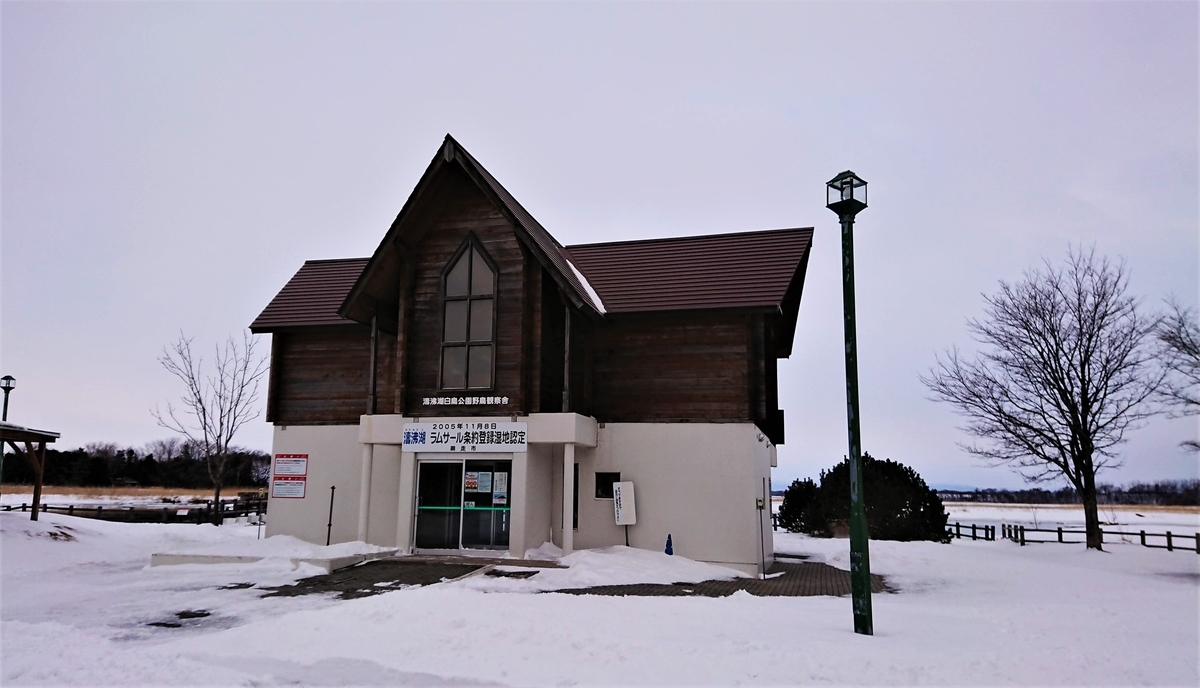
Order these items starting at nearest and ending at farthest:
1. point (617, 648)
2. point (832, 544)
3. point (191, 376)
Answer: point (617, 648) < point (832, 544) < point (191, 376)

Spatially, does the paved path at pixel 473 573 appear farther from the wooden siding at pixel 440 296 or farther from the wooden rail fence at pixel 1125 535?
the wooden rail fence at pixel 1125 535

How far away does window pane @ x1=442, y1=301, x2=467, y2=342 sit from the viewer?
1805cm

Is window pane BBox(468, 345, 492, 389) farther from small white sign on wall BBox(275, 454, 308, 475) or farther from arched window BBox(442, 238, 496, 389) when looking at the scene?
small white sign on wall BBox(275, 454, 308, 475)

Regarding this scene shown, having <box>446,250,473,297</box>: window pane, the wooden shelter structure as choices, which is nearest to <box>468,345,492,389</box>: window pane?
<box>446,250,473,297</box>: window pane

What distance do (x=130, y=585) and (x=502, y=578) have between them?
644cm

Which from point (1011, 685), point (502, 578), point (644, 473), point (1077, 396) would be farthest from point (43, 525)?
point (1077, 396)

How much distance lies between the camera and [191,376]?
32688 mm

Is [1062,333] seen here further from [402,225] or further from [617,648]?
[617,648]

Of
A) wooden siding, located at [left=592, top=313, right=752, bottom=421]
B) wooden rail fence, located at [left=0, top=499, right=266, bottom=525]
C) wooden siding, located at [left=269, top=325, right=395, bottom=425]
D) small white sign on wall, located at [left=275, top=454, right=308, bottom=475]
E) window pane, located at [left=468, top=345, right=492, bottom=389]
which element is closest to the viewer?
window pane, located at [left=468, top=345, right=492, bottom=389]

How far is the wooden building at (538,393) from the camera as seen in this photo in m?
17.4

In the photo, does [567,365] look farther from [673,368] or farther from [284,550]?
[284,550]

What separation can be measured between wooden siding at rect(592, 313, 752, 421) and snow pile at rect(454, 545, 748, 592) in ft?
10.5

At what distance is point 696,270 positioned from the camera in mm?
19766

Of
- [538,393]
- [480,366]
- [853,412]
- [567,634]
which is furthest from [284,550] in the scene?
[853,412]
